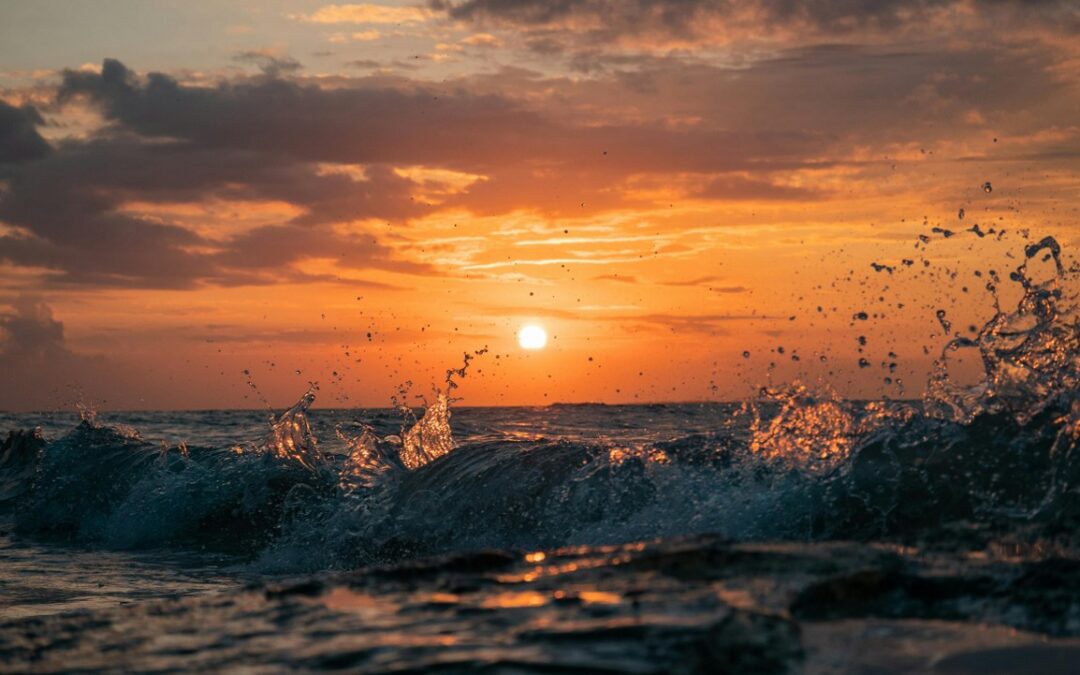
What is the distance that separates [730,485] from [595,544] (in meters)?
0.99

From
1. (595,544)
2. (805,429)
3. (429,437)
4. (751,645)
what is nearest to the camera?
(751,645)

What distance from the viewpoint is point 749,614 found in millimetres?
2967

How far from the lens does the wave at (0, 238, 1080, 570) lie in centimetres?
653

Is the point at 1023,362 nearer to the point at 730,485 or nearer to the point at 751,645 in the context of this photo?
the point at 730,485

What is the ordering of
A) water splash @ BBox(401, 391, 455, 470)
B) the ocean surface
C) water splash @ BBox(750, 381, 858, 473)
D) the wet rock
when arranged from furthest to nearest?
water splash @ BBox(401, 391, 455, 470) < water splash @ BBox(750, 381, 858, 473) < the ocean surface < the wet rock

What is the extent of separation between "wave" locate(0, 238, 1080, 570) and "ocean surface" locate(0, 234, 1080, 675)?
0.9 inches

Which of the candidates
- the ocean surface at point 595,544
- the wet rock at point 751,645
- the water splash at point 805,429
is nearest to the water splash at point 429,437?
the ocean surface at point 595,544

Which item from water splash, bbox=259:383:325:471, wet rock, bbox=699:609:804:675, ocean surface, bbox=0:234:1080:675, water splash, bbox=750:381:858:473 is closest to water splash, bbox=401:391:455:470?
ocean surface, bbox=0:234:1080:675

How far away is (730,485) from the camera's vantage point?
23.4 feet

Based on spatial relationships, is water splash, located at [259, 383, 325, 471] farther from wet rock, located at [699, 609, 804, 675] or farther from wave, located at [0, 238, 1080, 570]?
wet rock, located at [699, 609, 804, 675]

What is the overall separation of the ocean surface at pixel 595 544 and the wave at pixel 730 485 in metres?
0.02

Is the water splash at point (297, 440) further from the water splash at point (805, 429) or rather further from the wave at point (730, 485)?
the water splash at point (805, 429)

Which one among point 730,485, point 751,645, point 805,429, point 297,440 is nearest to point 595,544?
point 730,485

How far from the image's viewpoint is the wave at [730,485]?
653 cm
